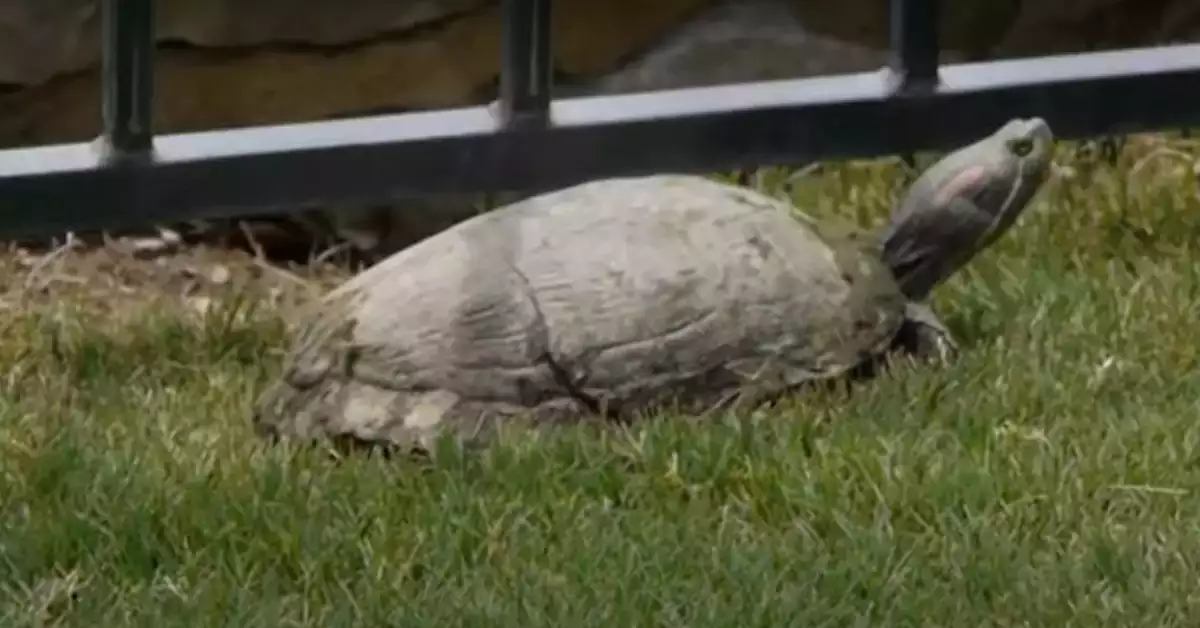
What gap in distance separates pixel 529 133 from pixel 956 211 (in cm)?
87

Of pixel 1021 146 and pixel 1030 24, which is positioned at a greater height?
pixel 1030 24

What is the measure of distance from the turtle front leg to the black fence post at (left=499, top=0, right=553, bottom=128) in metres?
0.77

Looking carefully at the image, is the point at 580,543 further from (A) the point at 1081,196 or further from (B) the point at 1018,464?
(A) the point at 1081,196

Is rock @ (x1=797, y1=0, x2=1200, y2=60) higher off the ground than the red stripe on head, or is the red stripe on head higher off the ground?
rock @ (x1=797, y1=0, x2=1200, y2=60)

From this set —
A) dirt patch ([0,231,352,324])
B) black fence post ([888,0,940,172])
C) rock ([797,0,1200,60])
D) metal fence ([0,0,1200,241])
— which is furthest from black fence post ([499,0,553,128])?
rock ([797,0,1200,60])

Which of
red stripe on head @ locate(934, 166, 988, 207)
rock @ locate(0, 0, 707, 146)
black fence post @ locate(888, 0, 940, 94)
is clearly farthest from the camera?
rock @ locate(0, 0, 707, 146)

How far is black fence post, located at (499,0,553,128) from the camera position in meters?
2.10

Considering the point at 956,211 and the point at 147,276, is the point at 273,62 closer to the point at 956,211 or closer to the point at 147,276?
the point at 147,276

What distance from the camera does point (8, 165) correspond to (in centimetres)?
200

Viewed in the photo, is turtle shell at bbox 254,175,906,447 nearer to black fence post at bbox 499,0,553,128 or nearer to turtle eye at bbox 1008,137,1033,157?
turtle eye at bbox 1008,137,1033,157

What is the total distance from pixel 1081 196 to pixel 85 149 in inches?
74.3

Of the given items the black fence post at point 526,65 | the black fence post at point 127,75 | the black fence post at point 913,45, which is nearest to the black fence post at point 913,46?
the black fence post at point 913,45

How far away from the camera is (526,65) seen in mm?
2117

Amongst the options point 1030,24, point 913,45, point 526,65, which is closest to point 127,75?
point 526,65
